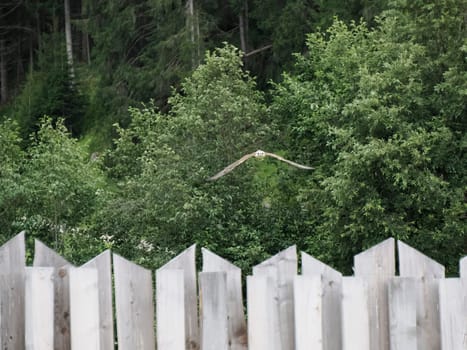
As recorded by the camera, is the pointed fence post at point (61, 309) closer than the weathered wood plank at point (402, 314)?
No

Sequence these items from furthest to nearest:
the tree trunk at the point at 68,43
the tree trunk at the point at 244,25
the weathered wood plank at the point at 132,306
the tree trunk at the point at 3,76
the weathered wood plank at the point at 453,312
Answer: the tree trunk at the point at 3,76 → the tree trunk at the point at 68,43 → the tree trunk at the point at 244,25 → the weathered wood plank at the point at 132,306 → the weathered wood plank at the point at 453,312

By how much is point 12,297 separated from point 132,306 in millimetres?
407

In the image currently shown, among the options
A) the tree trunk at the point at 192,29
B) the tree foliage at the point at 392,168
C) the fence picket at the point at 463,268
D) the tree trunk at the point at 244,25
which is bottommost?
the fence picket at the point at 463,268

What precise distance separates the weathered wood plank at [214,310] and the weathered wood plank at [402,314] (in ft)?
1.65

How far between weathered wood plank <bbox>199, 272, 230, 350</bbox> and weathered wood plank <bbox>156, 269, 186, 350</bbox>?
0.07 meters

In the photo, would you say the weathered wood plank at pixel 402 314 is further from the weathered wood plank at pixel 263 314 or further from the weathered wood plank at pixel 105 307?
the weathered wood plank at pixel 105 307

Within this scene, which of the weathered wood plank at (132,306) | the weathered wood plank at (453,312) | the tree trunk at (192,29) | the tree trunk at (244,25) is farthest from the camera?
the tree trunk at (244,25)

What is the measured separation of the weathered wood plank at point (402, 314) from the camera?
2.78m

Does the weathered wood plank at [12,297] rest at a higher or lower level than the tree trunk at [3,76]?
lower

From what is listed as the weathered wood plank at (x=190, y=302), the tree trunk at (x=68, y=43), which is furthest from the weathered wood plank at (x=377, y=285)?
the tree trunk at (x=68, y=43)

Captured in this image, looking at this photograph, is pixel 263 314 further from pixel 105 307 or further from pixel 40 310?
pixel 40 310

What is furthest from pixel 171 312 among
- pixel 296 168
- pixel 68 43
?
pixel 68 43

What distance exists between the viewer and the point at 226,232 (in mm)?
24750

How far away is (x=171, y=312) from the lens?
2838 millimetres
